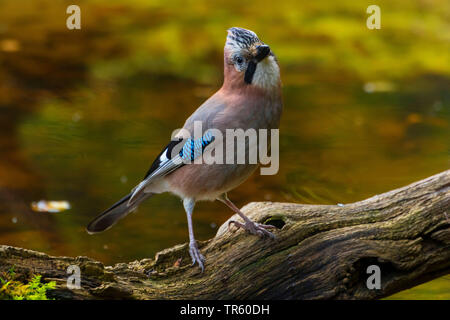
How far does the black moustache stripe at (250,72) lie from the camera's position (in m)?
4.15

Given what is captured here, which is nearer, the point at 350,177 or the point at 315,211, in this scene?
the point at 315,211

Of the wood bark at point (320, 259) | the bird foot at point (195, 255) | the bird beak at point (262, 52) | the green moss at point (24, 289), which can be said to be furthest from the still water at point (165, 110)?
the bird beak at point (262, 52)

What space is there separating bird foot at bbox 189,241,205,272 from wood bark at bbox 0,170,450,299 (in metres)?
0.04

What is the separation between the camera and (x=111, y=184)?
6906 mm

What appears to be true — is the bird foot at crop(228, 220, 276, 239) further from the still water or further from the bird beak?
the still water

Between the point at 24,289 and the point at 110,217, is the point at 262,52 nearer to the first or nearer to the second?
the point at 110,217

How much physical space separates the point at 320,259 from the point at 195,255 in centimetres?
75

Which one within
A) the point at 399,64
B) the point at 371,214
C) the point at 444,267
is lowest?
the point at 444,267

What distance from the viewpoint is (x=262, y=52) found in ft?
13.2

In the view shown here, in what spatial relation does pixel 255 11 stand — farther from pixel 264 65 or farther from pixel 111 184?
pixel 264 65

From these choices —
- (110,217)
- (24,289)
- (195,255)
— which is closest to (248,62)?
(195,255)

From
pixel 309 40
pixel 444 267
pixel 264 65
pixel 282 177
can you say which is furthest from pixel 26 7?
pixel 444 267
